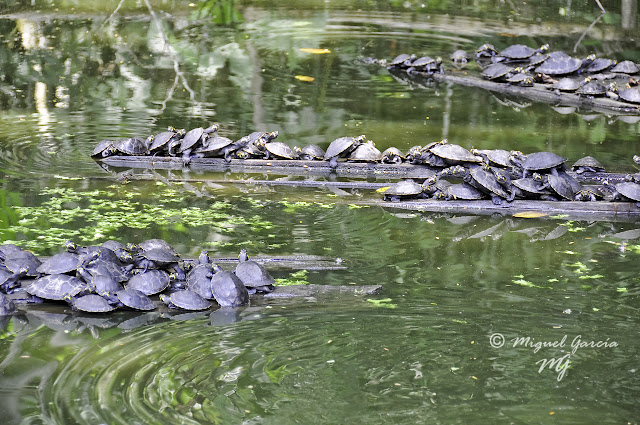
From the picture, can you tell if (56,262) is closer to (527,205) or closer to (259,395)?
(259,395)

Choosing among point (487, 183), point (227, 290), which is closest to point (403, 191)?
point (487, 183)

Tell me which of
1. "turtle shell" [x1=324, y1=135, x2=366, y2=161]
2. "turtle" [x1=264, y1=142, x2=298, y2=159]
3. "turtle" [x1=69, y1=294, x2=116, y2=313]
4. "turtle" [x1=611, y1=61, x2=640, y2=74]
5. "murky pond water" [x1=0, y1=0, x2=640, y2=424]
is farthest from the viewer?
"turtle" [x1=611, y1=61, x2=640, y2=74]

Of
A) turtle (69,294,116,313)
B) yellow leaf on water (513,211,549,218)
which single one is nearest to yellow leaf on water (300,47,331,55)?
yellow leaf on water (513,211,549,218)

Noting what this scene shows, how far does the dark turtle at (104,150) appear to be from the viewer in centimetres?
782

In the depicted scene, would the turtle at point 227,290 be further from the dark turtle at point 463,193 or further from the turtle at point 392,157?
the turtle at point 392,157

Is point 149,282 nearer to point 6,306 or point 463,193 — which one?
point 6,306

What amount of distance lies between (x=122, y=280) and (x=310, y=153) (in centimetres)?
337

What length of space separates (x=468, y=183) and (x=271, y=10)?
32.8 ft

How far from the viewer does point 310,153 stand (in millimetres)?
7672

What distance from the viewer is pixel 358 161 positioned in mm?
7660

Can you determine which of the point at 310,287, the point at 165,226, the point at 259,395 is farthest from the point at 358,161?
the point at 259,395

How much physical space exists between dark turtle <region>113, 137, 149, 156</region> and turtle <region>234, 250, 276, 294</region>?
353cm

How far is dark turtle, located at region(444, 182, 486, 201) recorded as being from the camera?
662cm

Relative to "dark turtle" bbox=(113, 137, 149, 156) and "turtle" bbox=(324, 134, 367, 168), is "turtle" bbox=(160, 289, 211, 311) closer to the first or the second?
"turtle" bbox=(324, 134, 367, 168)
